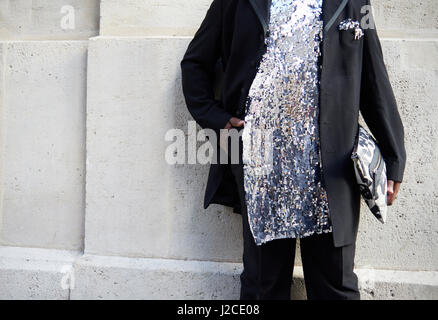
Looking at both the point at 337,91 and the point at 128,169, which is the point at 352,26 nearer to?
the point at 337,91

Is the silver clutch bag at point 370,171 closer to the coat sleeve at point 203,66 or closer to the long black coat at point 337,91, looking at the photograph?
the long black coat at point 337,91

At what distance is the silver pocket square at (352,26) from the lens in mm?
1985

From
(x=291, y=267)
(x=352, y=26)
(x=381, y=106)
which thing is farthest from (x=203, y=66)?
(x=291, y=267)

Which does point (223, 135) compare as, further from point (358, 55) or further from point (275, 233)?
point (358, 55)

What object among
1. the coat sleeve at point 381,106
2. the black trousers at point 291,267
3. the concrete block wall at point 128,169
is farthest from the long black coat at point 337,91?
the concrete block wall at point 128,169

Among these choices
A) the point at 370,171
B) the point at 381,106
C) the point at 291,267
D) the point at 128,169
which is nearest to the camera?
the point at 370,171

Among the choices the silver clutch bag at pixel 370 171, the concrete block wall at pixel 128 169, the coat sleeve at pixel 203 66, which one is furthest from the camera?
the concrete block wall at pixel 128 169

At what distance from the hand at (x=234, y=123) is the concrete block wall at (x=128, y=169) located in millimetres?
611

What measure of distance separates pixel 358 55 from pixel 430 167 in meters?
0.90

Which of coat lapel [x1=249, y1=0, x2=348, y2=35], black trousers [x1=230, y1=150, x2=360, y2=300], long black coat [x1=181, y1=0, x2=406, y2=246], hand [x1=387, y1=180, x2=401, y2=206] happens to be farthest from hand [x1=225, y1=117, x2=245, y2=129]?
hand [x1=387, y1=180, x2=401, y2=206]

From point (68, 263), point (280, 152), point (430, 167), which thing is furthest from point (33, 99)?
point (430, 167)

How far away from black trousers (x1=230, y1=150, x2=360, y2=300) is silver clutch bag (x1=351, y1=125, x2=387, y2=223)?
236 millimetres

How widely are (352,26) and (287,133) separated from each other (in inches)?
21.4

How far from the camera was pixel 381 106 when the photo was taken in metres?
2.04
